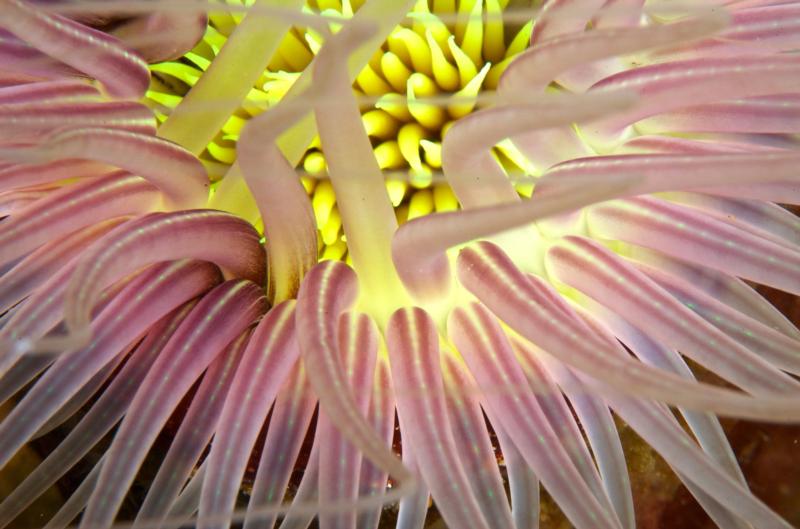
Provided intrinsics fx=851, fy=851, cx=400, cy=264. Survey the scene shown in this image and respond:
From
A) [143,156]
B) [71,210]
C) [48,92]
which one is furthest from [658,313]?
[48,92]

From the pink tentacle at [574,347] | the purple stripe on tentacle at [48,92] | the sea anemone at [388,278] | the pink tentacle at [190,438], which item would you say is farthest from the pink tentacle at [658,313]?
the purple stripe on tentacle at [48,92]

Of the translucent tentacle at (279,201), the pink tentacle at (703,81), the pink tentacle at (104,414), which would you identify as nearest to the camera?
the translucent tentacle at (279,201)

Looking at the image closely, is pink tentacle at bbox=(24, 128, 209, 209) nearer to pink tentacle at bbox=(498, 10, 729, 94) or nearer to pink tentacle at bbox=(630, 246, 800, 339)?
pink tentacle at bbox=(498, 10, 729, 94)

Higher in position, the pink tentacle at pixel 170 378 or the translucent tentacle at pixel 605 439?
the pink tentacle at pixel 170 378

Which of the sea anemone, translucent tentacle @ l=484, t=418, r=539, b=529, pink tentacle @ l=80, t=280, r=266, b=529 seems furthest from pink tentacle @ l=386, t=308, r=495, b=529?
pink tentacle @ l=80, t=280, r=266, b=529

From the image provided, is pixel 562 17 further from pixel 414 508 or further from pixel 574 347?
pixel 414 508

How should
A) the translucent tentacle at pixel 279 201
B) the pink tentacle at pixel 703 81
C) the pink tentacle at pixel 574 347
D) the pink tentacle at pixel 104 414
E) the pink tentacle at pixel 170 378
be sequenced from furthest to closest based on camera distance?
the pink tentacle at pixel 104 414
the pink tentacle at pixel 170 378
the pink tentacle at pixel 703 81
the translucent tentacle at pixel 279 201
the pink tentacle at pixel 574 347

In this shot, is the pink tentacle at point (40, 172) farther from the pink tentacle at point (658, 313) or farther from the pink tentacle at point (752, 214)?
the pink tentacle at point (752, 214)
